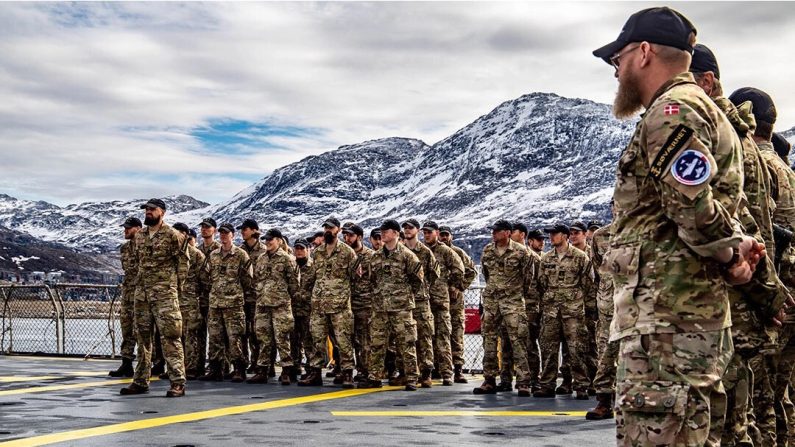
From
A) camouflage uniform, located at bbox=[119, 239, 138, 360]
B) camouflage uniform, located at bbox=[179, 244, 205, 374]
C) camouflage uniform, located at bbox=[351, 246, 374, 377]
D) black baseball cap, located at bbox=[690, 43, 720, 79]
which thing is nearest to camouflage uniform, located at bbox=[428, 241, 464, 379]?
camouflage uniform, located at bbox=[351, 246, 374, 377]

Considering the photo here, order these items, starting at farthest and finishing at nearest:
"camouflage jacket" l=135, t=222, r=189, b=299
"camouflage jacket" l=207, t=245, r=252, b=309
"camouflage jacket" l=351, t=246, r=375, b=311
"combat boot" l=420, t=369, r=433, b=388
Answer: "camouflage jacket" l=207, t=245, r=252, b=309
"camouflage jacket" l=351, t=246, r=375, b=311
"combat boot" l=420, t=369, r=433, b=388
"camouflage jacket" l=135, t=222, r=189, b=299

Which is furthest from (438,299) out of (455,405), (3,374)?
(3,374)

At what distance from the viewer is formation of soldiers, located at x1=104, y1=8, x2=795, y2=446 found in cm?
285

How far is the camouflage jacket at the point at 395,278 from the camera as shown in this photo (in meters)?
11.2

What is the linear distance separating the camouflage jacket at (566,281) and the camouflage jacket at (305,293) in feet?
11.8

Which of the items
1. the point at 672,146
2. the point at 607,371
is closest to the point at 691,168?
the point at 672,146

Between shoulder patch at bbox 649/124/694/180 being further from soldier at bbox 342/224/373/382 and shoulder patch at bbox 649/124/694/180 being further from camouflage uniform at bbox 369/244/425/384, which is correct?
soldier at bbox 342/224/373/382

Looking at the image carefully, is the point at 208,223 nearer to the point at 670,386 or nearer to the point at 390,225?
the point at 390,225

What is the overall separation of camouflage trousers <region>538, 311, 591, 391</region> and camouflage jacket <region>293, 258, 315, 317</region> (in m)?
3.71

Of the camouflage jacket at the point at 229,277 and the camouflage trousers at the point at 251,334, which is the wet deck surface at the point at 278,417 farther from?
the camouflage jacket at the point at 229,277

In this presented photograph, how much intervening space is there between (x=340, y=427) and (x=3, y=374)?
6954 millimetres

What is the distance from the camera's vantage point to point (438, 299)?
12.5m

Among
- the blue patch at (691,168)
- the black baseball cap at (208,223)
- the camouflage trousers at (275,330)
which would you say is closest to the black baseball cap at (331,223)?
the camouflage trousers at (275,330)

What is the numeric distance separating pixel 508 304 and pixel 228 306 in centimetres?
418
